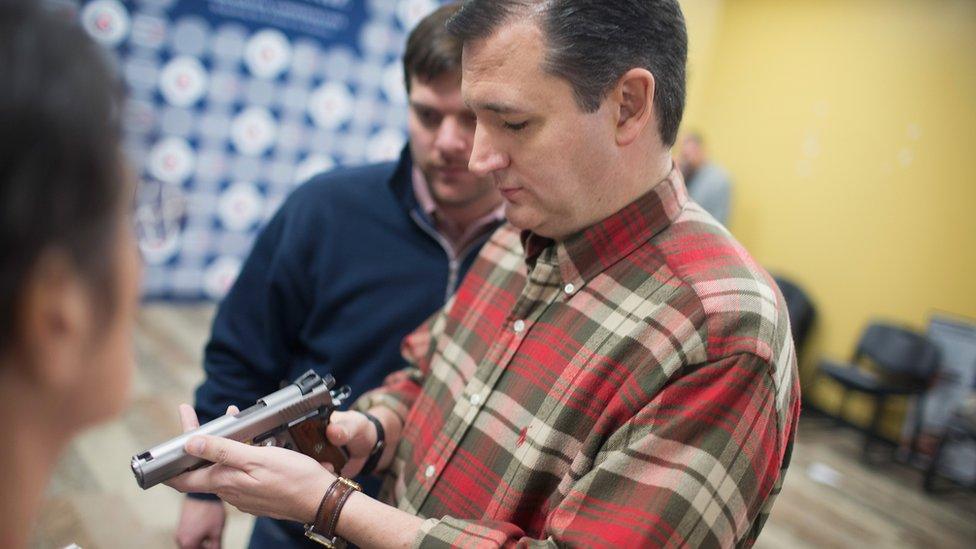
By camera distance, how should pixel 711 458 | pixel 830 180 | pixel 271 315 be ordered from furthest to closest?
pixel 830 180, pixel 271 315, pixel 711 458

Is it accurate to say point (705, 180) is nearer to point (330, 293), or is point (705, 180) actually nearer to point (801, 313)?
point (801, 313)

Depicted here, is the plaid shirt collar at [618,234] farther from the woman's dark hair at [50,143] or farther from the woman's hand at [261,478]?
the woman's dark hair at [50,143]

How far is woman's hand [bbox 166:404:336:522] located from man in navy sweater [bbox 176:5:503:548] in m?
0.50

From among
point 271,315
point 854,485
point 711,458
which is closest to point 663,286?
point 711,458

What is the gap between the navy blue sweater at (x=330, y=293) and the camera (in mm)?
1562

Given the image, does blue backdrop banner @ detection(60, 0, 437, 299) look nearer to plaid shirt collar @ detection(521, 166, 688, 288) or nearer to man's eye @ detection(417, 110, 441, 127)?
man's eye @ detection(417, 110, 441, 127)

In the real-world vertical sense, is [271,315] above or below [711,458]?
below

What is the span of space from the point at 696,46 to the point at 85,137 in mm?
7070

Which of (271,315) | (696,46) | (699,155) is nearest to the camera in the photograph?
(271,315)

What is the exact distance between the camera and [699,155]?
6.13m

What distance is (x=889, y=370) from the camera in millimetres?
5004

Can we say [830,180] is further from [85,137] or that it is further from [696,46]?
[85,137]

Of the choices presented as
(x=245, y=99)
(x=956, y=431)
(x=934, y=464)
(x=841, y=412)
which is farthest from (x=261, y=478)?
(x=841, y=412)

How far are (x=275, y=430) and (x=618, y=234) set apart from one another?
2.05ft
